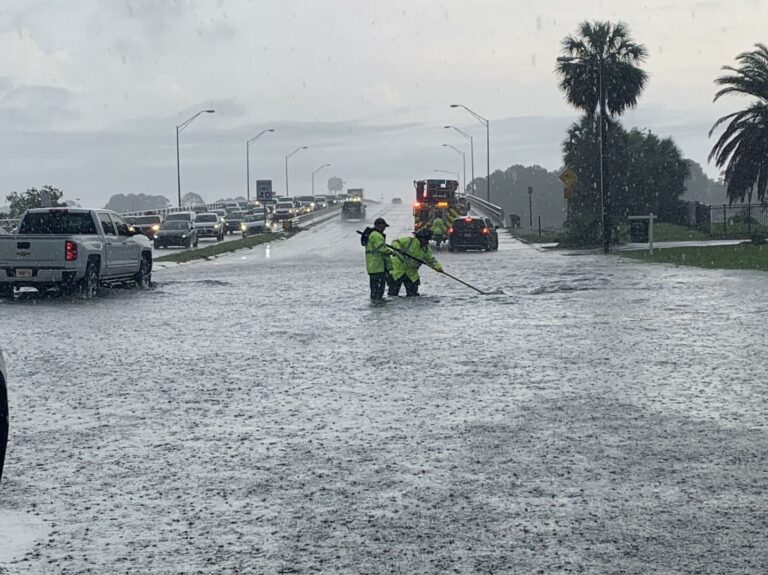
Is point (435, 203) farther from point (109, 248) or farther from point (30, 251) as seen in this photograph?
point (30, 251)

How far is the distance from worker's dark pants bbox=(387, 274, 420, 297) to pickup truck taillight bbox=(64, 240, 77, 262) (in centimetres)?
621

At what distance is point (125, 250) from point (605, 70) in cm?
4007

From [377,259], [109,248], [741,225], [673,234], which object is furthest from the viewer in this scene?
[741,225]

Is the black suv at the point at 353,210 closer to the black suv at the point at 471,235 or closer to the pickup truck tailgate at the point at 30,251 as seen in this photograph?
the black suv at the point at 471,235

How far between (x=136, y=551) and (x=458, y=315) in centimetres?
1337

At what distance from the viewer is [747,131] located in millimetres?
49969

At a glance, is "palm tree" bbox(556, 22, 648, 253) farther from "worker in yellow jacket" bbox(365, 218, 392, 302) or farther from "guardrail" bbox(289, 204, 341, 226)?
"worker in yellow jacket" bbox(365, 218, 392, 302)

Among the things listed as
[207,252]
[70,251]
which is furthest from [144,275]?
[207,252]

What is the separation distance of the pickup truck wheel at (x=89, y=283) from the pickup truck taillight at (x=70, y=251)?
1.41 feet

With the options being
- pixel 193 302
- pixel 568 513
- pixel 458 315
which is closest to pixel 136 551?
pixel 568 513

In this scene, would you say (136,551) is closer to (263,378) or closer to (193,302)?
(263,378)

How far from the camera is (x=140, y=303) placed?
22453 mm

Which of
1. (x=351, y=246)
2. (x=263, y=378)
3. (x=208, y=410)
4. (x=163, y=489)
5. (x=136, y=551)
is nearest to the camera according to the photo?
(x=136, y=551)

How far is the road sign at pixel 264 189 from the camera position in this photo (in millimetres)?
67375
